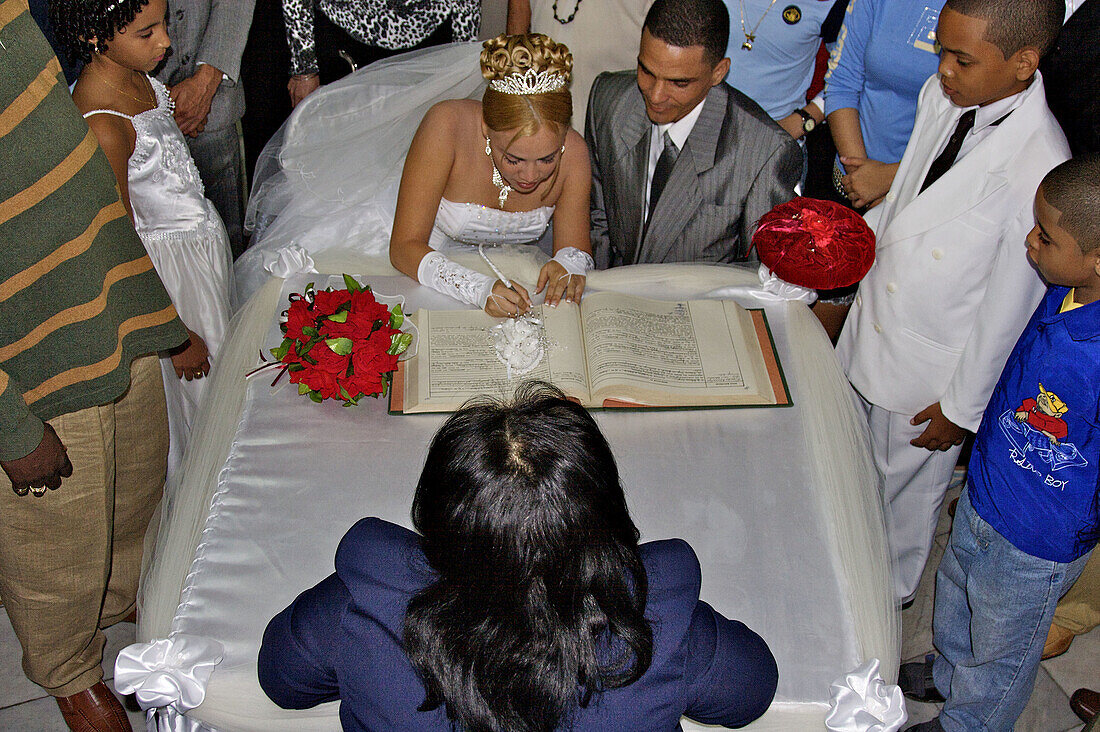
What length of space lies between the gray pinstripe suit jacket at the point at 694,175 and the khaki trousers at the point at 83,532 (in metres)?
1.55

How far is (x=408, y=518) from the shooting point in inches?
71.3

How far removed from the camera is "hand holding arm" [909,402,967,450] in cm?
237

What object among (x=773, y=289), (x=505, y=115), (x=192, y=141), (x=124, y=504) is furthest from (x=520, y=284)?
(x=192, y=141)

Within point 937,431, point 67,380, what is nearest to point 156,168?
point 67,380

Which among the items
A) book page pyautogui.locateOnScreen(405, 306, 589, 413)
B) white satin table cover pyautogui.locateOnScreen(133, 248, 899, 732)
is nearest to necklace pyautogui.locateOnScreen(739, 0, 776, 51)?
white satin table cover pyautogui.locateOnScreen(133, 248, 899, 732)

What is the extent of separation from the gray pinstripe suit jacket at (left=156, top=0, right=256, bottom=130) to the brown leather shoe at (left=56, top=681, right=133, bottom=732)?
1.95 metres

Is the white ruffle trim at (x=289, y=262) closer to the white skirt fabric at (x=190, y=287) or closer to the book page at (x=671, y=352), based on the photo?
the white skirt fabric at (x=190, y=287)

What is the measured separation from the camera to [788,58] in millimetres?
2988

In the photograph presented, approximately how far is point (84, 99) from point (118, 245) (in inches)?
25.1

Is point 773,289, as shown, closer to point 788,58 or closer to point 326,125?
point 788,58

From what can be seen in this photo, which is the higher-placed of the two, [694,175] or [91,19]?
[91,19]

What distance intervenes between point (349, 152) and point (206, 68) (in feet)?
1.94

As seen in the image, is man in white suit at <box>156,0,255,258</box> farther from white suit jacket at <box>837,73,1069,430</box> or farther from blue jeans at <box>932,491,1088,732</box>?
blue jeans at <box>932,491,1088,732</box>

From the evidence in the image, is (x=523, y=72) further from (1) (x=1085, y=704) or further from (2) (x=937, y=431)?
(1) (x=1085, y=704)
